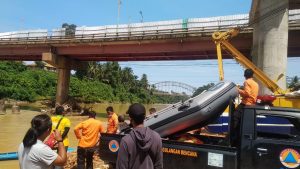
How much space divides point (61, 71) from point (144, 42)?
14629mm

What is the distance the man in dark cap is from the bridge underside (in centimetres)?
2556

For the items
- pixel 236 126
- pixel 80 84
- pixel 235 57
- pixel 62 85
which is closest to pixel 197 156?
pixel 236 126

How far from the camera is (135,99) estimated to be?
98.3 metres

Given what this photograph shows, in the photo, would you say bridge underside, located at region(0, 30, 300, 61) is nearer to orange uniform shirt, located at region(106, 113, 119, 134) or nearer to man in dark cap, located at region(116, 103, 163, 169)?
orange uniform shirt, located at region(106, 113, 119, 134)

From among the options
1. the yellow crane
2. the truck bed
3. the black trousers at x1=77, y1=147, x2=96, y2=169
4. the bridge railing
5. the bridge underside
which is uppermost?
the bridge railing

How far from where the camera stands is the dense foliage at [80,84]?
60.3 metres

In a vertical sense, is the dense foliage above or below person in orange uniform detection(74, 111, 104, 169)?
above

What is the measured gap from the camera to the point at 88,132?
825cm

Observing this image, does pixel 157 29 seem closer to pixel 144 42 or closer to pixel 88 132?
pixel 144 42

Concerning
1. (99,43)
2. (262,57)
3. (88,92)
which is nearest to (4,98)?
(88,92)

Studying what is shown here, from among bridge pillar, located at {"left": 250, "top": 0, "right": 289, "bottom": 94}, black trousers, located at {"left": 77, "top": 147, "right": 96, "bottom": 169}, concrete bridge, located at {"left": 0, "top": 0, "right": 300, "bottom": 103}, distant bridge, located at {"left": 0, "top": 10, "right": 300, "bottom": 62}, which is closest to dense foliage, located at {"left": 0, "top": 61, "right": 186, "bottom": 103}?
concrete bridge, located at {"left": 0, "top": 0, "right": 300, "bottom": 103}

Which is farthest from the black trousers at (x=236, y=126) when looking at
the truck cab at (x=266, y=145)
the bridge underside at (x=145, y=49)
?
the bridge underside at (x=145, y=49)

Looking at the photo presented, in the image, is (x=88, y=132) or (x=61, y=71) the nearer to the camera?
(x=88, y=132)

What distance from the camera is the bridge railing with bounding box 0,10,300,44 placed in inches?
1256
